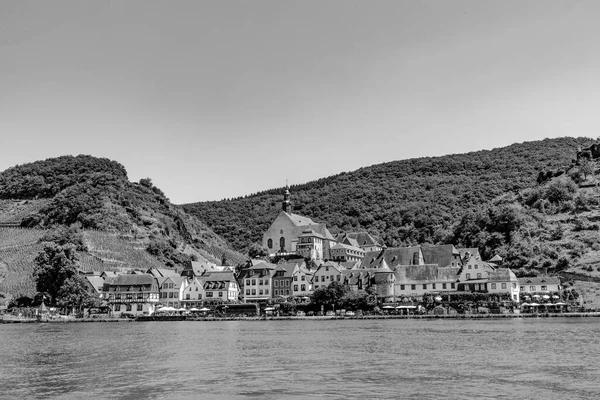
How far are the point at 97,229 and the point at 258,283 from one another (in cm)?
5882

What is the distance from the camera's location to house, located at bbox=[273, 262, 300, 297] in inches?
4606

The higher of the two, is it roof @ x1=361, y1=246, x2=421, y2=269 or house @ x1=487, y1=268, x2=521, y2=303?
roof @ x1=361, y1=246, x2=421, y2=269

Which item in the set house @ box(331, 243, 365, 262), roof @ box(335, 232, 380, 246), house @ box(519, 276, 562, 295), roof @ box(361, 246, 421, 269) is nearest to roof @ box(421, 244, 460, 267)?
roof @ box(361, 246, 421, 269)

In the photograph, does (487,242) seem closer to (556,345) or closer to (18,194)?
(556,345)

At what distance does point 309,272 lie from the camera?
391 ft

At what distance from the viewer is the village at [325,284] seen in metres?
102

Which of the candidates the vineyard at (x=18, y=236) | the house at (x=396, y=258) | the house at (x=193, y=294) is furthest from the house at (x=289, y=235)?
the vineyard at (x=18, y=236)

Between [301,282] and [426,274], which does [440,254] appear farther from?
[301,282]

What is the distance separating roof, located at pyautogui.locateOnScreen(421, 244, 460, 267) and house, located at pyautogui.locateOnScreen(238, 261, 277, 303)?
27754 millimetres

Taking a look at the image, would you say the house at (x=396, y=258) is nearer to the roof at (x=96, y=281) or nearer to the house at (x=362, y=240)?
the house at (x=362, y=240)

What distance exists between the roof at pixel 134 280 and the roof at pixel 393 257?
38.4m

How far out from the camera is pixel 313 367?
3716 cm

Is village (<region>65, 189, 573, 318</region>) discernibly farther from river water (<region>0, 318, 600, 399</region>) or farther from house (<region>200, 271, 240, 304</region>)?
river water (<region>0, 318, 600, 399</region>)

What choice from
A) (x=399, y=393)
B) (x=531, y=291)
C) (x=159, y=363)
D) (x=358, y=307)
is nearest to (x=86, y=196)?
(x=358, y=307)
